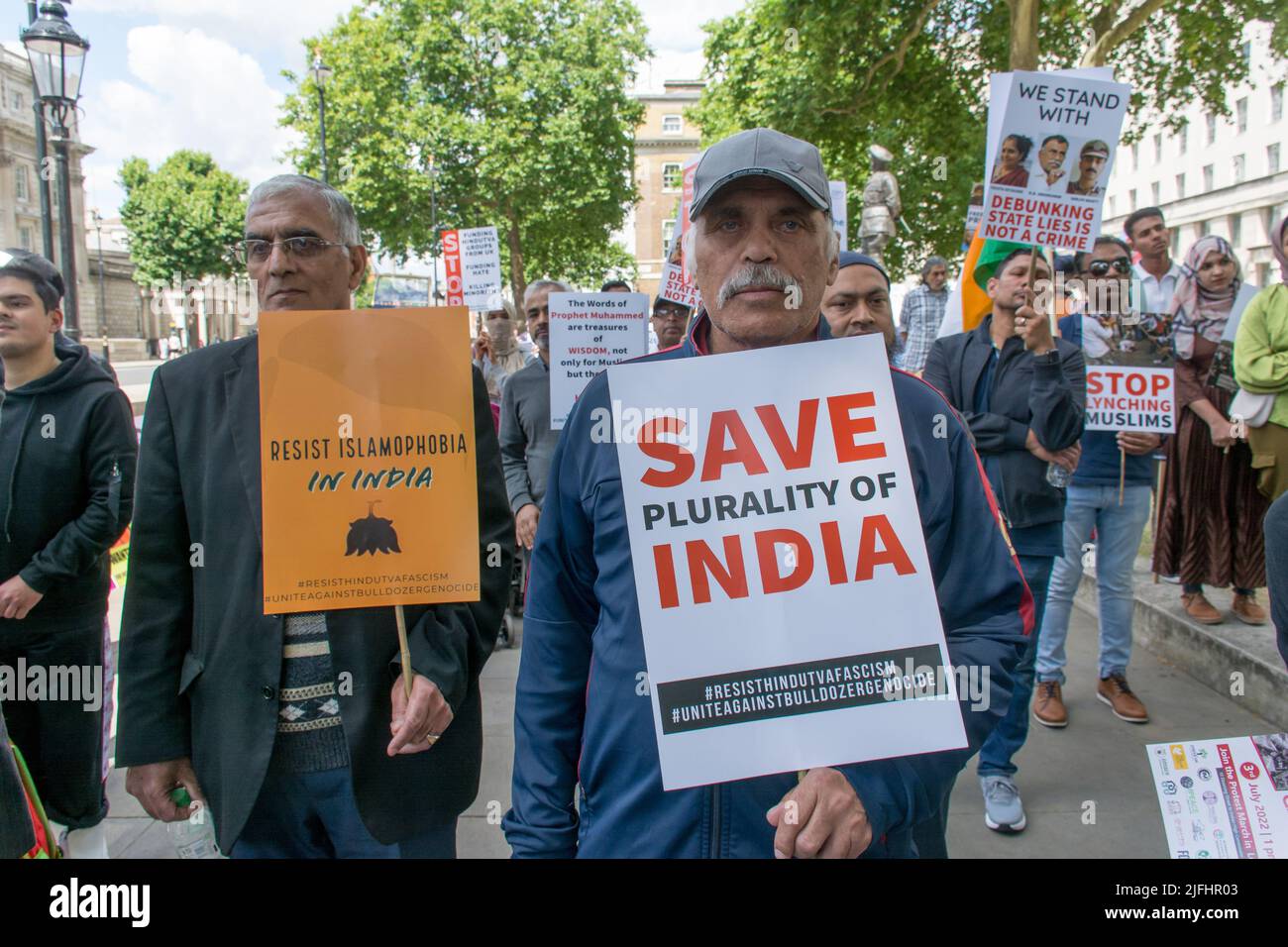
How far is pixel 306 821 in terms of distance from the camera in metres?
2.11

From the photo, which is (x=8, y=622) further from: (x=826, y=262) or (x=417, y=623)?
(x=826, y=262)

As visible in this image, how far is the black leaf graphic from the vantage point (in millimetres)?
1947

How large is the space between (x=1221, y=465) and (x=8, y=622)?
20.3 ft

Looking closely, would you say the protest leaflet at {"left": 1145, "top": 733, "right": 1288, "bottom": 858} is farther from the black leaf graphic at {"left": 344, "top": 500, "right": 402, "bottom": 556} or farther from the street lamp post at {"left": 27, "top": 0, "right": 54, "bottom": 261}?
the street lamp post at {"left": 27, "top": 0, "right": 54, "bottom": 261}

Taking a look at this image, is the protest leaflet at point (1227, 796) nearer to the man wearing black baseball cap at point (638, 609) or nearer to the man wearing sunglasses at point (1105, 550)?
the man wearing black baseball cap at point (638, 609)

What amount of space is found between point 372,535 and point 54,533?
1.90 meters

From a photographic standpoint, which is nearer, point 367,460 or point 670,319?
point 367,460

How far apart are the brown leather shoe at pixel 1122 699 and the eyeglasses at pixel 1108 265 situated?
2124 mm

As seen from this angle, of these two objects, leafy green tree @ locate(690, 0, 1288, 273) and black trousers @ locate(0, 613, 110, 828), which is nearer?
black trousers @ locate(0, 613, 110, 828)

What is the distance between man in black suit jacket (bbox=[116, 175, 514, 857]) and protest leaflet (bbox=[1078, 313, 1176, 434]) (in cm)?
373

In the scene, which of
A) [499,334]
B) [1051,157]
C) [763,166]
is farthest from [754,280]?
[499,334]

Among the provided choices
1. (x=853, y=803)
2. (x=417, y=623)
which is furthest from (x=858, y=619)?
(x=417, y=623)

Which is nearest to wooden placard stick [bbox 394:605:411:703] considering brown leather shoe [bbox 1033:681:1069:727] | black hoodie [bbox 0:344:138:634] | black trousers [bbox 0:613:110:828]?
black hoodie [bbox 0:344:138:634]

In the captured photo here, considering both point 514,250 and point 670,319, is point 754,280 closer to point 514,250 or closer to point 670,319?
point 670,319
